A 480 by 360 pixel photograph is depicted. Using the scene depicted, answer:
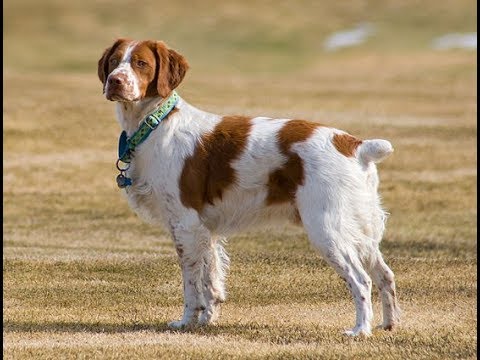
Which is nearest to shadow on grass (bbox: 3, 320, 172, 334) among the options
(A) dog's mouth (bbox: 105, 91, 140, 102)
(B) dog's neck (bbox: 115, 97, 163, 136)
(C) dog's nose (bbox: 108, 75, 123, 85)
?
(B) dog's neck (bbox: 115, 97, 163, 136)

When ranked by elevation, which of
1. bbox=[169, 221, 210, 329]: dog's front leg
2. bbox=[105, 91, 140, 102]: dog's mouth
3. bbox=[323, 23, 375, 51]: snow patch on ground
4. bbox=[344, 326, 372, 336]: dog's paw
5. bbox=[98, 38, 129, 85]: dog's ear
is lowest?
bbox=[323, 23, 375, 51]: snow patch on ground

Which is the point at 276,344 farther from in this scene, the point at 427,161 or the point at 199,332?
the point at 427,161

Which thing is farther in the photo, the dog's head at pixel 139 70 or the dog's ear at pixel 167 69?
the dog's ear at pixel 167 69

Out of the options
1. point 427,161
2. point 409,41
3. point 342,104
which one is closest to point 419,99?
point 342,104

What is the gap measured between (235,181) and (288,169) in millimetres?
463

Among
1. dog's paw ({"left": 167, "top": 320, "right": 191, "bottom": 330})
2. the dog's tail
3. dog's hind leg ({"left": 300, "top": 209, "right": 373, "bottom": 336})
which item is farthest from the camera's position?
dog's paw ({"left": 167, "top": 320, "right": 191, "bottom": 330})

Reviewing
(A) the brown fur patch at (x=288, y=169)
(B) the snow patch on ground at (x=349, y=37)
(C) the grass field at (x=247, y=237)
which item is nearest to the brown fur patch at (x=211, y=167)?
(A) the brown fur patch at (x=288, y=169)

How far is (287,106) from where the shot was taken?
120 ft

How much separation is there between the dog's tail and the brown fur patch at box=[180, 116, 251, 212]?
911mm

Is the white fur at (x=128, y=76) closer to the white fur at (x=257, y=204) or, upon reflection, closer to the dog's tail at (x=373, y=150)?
the white fur at (x=257, y=204)

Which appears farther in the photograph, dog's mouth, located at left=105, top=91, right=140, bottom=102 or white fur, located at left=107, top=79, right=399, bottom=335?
dog's mouth, located at left=105, top=91, right=140, bottom=102

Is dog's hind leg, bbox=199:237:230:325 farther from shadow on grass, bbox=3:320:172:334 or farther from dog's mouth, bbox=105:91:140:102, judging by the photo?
dog's mouth, bbox=105:91:140:102

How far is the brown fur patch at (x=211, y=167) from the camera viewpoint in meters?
8.93

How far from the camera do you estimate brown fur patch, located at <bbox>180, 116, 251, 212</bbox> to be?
29.3 feet
